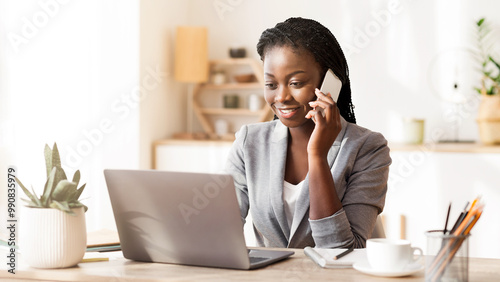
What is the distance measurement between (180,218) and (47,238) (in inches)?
10.9

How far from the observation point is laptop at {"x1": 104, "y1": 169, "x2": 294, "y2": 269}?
4.53 feet

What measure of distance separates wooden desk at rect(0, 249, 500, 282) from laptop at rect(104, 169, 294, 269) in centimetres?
3

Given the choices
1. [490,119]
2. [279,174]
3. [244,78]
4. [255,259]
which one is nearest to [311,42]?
[279,174]

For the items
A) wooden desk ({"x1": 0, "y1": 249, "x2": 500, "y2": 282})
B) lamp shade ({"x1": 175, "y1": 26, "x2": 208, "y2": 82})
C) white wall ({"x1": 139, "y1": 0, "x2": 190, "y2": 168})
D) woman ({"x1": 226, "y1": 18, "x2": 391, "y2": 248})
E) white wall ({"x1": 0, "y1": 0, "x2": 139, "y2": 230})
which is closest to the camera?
wooden desk ({"x1": 0, "y1": 249, "x2": 500, "y2": 282})

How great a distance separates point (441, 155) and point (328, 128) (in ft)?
6.66

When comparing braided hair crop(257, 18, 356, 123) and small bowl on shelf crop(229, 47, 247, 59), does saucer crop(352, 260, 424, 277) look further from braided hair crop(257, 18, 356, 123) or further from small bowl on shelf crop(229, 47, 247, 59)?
small bowl on shelf crop(229, 47, 247, 59)

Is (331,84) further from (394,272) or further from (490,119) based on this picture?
(490,119)

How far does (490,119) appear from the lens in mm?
3695

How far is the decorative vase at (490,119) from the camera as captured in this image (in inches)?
145

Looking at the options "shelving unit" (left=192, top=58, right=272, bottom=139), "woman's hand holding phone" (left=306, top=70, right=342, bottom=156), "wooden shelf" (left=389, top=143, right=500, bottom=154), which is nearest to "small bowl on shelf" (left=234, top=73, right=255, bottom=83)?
"shelving unit" (left=192, top=58, right=272, bottom=139)

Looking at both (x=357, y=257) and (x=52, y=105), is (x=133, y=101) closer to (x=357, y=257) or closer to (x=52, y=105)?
(x=52, y=105)

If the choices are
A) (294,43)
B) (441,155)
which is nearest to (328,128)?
(294,43)

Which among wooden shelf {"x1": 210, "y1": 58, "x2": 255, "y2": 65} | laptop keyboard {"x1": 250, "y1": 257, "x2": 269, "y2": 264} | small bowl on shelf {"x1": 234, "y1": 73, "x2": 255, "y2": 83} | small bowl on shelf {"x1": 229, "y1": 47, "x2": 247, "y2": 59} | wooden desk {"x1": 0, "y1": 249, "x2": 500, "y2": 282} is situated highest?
small bowl on shelf {"x1": 229, "y1": 47, "x2": 247, "y2": 59}

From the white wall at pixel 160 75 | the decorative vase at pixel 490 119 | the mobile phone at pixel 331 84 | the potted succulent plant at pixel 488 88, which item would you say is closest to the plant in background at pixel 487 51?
the potted succulent plant at pixel 488 88
